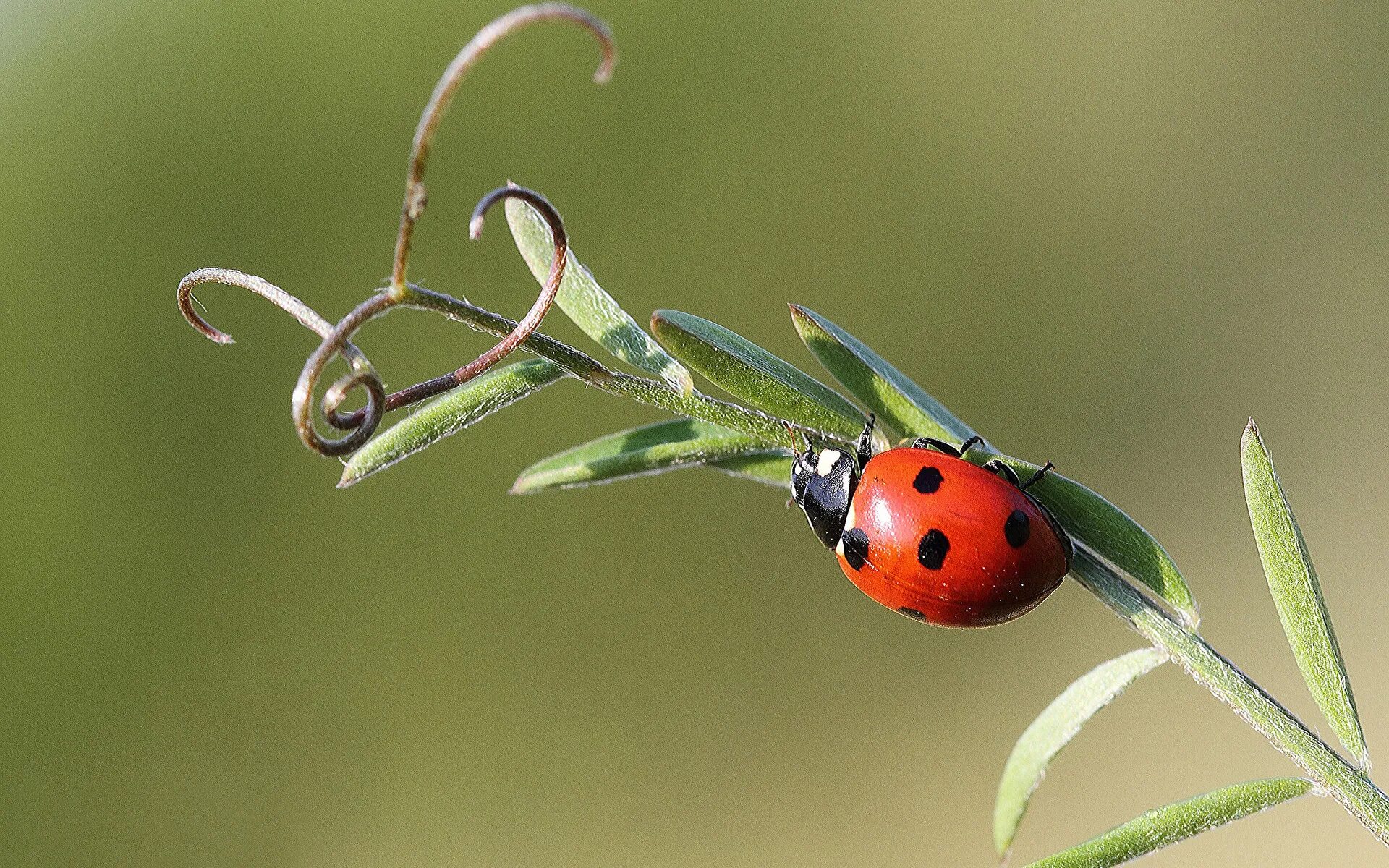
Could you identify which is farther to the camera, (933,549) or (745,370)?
(933,549)

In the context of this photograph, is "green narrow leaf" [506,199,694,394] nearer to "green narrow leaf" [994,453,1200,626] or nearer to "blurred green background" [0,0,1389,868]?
"green narrow leaf" [994,453,1200,626]

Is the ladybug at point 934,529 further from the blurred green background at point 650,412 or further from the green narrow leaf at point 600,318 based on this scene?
the blurred green background at point 650,412

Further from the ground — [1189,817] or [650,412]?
[650,412]

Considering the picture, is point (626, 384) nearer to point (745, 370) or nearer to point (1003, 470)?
point (745, 370)

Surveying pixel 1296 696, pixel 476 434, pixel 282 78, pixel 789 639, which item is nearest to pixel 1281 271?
pixel 1296 696

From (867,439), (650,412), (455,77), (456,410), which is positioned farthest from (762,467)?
(650,412)

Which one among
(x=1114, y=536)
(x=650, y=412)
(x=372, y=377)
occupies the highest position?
(x=650, y=412)

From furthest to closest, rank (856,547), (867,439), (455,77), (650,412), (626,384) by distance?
(650,412), (856,547), (867,439), (626,384), (455,77)

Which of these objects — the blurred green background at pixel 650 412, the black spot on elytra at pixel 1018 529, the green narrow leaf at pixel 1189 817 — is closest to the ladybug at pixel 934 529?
the black spot on elytra at pixel 1018 529
